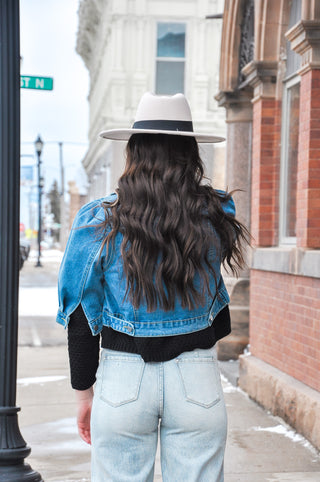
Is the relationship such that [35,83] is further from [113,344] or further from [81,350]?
[113,344]

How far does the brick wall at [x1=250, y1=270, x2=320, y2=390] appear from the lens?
659 centimetres

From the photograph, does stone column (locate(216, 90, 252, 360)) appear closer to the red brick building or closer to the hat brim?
the red brick building

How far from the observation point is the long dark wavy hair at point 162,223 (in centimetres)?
266

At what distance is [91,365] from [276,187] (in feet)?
18.5

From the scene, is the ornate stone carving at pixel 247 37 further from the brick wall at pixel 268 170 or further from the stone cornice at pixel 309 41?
the stone cornice at pixel 309 41

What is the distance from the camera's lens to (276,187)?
8.25 metres

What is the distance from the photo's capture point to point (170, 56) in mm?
29734

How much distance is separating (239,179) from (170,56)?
65.7ft

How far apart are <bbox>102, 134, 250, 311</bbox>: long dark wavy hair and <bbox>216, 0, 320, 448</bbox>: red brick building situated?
3.79m

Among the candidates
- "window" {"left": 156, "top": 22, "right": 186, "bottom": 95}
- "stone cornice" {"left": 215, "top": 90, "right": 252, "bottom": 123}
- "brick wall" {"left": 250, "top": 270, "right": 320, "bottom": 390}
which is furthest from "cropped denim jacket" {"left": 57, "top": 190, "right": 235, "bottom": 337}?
"window" {"left": 156, "top": 22, "right": 186, "bottom": 95}

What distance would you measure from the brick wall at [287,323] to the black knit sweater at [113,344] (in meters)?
3.74

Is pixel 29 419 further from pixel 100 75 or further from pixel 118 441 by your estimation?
pixel 100 75

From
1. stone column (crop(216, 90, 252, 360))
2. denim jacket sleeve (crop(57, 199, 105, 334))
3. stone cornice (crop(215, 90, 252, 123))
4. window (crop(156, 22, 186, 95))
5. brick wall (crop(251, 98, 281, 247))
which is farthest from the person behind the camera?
window (crop(156, 22, 186, 95))

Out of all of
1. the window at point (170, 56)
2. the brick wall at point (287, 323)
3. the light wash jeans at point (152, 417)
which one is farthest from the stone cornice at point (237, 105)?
the window at point (170, 56)
